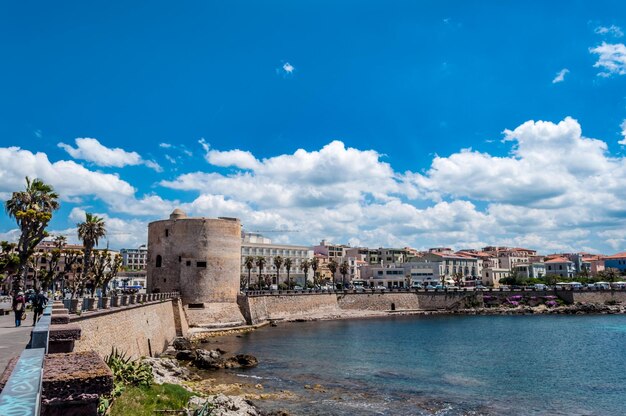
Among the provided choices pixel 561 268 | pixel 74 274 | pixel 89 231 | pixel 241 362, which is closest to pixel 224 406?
pixel 241 362

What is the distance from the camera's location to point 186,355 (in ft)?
107

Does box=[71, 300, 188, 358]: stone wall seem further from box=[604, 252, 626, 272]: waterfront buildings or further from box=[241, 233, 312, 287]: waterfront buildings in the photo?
box=[604, 252, 626, 272]: waterfront buildings

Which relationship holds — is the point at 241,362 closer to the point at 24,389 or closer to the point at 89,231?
the point at 89,231

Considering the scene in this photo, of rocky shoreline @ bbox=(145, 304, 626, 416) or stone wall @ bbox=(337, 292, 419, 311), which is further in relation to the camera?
stone wall @ bbox=(337, 292, 419, 311)

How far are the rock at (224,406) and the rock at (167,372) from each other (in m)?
3.01

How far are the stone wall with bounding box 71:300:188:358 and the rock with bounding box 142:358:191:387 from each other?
48.6 inches

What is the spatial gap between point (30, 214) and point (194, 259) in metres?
19.9

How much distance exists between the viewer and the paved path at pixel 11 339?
43.0 ft

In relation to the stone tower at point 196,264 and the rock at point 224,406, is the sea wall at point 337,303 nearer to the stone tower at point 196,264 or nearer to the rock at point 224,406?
the stone tower at point 196,264

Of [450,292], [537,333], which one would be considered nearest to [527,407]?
[537,333]

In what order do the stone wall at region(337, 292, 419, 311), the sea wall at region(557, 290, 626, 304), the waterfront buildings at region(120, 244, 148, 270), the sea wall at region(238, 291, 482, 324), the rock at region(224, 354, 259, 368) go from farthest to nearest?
the waterfront buildings at region(120, 244, 148, 270)
the sea wall at region(557, 290, 626, 304)
the stone wall at region(337, 292, 419, 311)
the sea wall at region(238, 291, 482, 324)
the rock at region(224, 354, 259, 368)

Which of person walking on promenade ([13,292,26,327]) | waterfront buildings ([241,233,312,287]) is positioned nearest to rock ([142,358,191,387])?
person walking on promenade ([13,292,26,327])

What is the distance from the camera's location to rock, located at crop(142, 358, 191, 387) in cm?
2231

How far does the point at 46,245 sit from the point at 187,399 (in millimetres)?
117387
